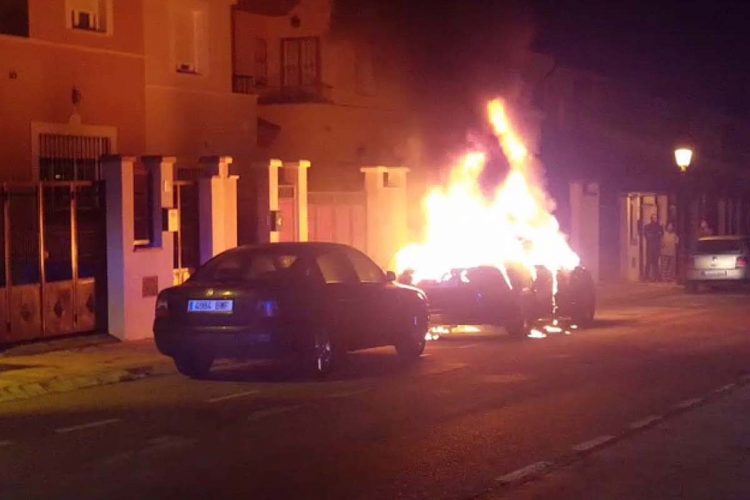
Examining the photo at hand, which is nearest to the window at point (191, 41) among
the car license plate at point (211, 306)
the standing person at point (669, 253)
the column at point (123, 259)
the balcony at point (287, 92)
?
the balcony at point (287, 92)

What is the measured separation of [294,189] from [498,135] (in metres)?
13.3

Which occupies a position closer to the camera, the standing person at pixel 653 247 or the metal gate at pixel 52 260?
the metal gate at pixel 52 260

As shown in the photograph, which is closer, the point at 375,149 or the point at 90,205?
the point at 90,205

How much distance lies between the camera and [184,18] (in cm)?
2738

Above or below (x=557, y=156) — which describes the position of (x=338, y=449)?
below

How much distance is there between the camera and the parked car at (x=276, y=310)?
14.8 m

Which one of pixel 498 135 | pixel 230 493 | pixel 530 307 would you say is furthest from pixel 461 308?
pixel 498 135

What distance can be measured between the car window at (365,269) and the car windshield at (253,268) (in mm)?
1275

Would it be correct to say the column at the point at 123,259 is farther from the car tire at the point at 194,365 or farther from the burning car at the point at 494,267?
the car tire at the point at 194,365

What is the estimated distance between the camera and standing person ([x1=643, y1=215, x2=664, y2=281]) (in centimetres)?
3741

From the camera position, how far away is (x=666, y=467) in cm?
963

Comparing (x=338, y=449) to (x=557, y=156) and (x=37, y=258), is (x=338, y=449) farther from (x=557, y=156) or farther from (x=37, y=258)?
(x=557, y=156)

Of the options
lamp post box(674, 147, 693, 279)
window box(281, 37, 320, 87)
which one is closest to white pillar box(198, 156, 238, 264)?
window box(281, 37, 320, 87)

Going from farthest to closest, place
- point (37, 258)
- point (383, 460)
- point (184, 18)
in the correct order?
1. point (184, 18)
2. point (37, 258)
3. point (383, 460)
